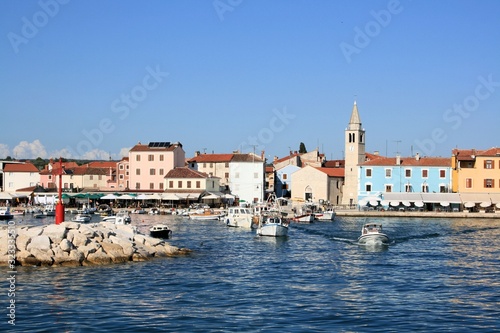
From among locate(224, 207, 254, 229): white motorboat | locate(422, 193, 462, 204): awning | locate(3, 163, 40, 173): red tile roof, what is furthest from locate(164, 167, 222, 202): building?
locate(224, 207, 254, 229): white motorboat

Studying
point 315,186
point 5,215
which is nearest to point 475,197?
point 315,186

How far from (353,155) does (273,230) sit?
36.5 meters

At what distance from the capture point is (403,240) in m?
45.7

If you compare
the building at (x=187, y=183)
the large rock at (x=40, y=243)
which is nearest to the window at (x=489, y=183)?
the building at (x=187, y=183)

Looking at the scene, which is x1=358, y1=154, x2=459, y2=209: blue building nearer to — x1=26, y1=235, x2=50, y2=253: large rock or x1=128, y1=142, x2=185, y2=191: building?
x1=128, y1=142, x2=185, y2=191: building

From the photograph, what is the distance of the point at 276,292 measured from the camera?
84.2 feet

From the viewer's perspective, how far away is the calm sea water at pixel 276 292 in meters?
20.7

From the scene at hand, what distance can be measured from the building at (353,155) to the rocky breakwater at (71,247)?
48.3 metres

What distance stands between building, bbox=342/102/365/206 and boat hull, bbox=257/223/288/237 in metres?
33.2

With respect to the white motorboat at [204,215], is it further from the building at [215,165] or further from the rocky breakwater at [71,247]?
the rocky breakwater at [71,247]

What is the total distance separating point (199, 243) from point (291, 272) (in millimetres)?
13580

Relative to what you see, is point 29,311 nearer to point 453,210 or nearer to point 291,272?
point 291,272

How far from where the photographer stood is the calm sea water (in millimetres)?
20672

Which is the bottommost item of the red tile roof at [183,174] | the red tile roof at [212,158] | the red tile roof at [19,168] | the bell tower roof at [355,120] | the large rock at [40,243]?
the large rock at [40,243]
